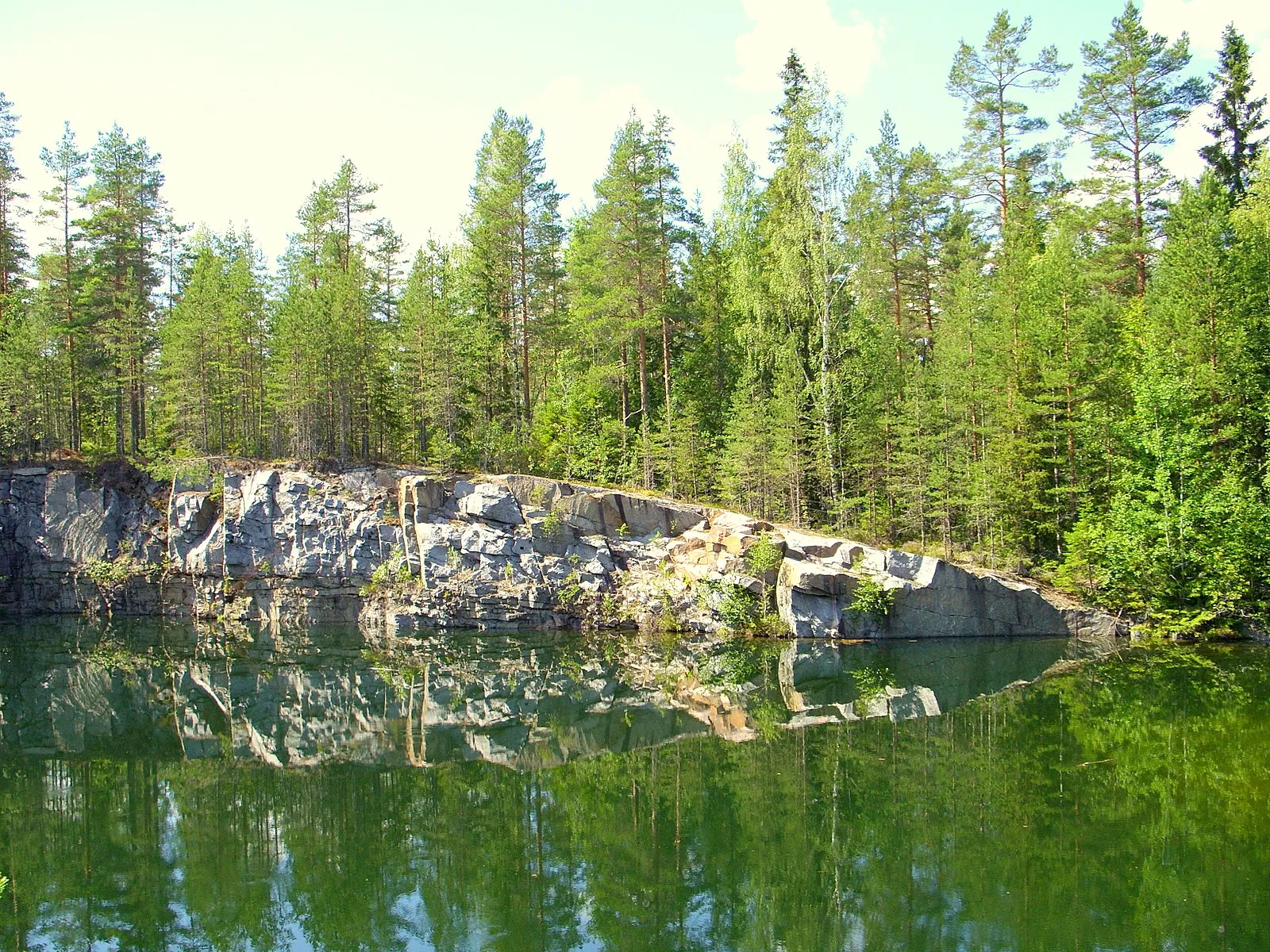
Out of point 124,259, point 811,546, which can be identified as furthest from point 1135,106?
point 124,259

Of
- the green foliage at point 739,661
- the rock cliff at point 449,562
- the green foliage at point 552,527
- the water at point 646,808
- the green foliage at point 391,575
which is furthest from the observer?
the green foliage at point 391,575

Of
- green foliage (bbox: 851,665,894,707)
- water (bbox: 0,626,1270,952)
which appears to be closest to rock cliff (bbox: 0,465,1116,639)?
water (bbox: 0,626,1270,952)

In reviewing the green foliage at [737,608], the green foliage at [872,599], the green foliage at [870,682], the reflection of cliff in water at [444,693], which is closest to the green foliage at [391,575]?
the reflection of cliff in water at [444,693]

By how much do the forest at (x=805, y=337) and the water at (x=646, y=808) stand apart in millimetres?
7892

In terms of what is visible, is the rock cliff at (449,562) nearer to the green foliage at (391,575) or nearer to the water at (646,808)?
the green foliage at (391,575)

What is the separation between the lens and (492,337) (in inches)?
1479

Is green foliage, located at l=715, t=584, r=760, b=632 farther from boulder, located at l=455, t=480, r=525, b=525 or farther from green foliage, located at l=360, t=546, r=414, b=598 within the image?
green foliage, located at l=360, t=546, r=414, b=598

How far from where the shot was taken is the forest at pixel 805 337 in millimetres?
28219

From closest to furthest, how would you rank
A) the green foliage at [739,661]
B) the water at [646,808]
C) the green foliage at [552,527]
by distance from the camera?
1. the water at [646,808]
2. the green foliage at [739,661]
3. the green foliage at [552,527]

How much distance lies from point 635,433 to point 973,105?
2002cm

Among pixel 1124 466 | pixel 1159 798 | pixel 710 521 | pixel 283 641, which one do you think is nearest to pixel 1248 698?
pixel 1159 798

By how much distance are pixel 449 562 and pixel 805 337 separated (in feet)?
54.8

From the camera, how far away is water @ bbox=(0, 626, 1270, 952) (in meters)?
10.6

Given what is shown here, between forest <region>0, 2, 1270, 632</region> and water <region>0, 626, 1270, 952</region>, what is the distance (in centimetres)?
789
